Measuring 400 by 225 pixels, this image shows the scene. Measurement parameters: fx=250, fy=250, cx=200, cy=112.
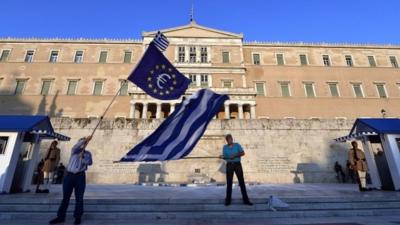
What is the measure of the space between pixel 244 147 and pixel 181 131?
9840 millimetres

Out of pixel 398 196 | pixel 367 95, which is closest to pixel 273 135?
pixel 398 196

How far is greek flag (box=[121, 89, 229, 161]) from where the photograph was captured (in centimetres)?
534

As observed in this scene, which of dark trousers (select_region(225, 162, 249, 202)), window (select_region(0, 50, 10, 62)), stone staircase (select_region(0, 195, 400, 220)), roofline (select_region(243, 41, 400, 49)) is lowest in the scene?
stone staircase (select_region(0, 195, 400, 220))

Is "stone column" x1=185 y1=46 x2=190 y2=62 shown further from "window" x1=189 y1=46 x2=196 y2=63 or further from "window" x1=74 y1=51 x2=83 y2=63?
"window" x1=74 y1=51 x2=83 y2=63

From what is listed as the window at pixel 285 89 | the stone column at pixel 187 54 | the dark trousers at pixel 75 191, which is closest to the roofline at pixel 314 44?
the window at pixel 285 89

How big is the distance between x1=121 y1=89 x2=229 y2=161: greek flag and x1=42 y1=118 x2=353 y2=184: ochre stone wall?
8243 millimetres

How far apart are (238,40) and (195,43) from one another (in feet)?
20.4

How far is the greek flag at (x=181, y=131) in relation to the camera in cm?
534

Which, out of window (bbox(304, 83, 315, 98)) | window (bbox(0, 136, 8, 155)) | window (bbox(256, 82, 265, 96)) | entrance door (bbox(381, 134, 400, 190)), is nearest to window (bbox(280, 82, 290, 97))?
window (bbox(304, 83, 315, 98))

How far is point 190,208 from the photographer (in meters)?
5.45

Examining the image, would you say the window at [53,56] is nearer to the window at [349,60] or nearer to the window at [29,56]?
the window at [29,56]

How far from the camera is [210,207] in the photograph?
215 inches

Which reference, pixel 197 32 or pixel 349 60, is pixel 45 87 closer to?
pixel 197 32

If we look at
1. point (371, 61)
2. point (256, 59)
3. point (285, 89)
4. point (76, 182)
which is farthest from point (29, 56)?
point (371, 61)
